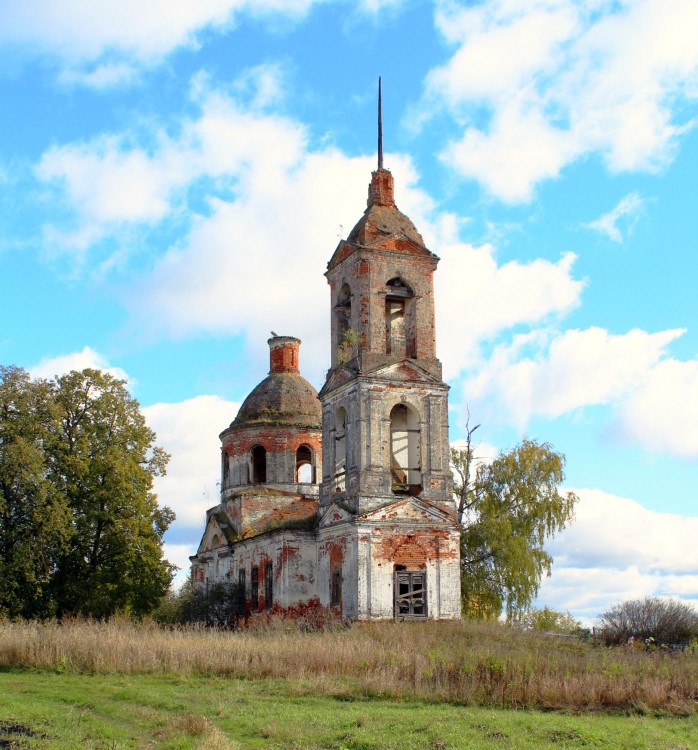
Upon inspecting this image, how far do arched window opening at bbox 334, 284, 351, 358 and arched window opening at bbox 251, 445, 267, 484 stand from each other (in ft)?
24.3

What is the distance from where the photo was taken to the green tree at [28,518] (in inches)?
1065

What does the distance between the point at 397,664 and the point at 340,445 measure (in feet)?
42.3

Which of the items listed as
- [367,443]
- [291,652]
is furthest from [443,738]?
[367,443]

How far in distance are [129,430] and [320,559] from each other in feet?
26.2

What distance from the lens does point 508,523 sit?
102 ft

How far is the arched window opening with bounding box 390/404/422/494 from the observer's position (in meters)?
25.9

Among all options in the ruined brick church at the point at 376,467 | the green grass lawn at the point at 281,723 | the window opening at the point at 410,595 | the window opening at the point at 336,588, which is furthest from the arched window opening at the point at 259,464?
the green grass lawn at the point at 281,723

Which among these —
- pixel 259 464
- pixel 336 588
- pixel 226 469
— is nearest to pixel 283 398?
pixel 259 464

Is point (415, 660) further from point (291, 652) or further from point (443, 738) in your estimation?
point (443, 738)

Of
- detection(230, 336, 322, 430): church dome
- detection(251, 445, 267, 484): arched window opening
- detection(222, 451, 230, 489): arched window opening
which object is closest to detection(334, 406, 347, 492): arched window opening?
detection(230, 336, 322, 430): church dome

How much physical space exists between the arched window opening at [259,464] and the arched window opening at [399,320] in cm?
791

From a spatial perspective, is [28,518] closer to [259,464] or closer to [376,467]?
[259,464]

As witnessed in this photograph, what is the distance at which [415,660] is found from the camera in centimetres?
1470

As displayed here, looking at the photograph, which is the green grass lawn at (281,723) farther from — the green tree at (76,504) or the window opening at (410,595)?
the green tree at (76,504)
